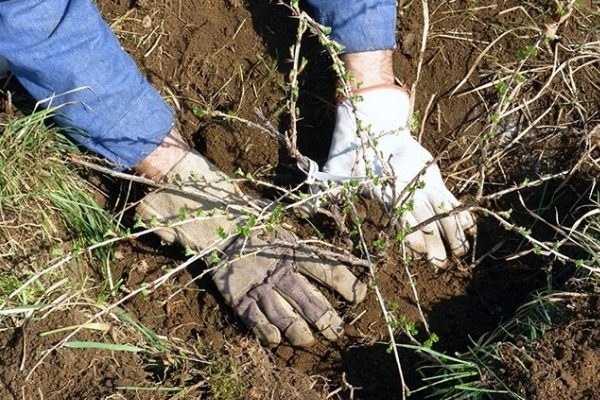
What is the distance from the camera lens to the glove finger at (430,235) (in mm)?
2170

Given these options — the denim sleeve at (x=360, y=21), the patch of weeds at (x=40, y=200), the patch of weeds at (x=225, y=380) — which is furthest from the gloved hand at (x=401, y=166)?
the patch of weeds at (x=40, y=200)

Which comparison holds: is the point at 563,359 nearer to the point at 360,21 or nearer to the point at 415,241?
the point at 415,241

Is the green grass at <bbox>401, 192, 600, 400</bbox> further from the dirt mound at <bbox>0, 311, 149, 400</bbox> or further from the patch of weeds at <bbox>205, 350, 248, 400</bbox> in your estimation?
the dirt mound at <bbox>0, 311, 149, 400</bbox>

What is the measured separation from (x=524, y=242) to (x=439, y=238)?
221 millimetres

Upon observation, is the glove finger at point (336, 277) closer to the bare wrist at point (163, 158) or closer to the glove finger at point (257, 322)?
the glove finger at point (257, 322)

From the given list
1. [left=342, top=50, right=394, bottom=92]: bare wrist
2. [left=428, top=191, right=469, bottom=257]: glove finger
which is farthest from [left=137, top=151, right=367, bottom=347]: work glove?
[left=342, top=50, right=394, bottom=92]: bare wrist

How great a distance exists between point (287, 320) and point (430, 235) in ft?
1.38

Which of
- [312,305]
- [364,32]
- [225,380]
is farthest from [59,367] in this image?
[364,32]

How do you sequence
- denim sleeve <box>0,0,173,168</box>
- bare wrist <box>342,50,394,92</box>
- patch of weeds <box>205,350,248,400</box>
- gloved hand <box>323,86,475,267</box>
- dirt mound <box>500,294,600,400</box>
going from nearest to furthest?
dirt mound <box>500,294,600,400</box> → patch of weeds <box>205,350,248,400</box> → denim sleeve <box>0,0,173,168</box> → gloved hand <box>323,86,475,267</box> → bare wrist <box>342,50,394,92</box>

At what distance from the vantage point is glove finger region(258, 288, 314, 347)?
211 centimetres

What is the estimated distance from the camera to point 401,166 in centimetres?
219

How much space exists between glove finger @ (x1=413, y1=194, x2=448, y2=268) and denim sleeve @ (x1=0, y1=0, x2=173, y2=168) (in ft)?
2.25

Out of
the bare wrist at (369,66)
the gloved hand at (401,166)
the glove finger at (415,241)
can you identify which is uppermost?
the bare wrist at (369,66)

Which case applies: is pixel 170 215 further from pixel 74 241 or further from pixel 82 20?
pixel 82 20
